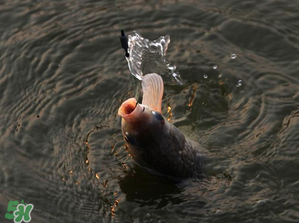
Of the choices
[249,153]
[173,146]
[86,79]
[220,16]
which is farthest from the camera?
[220,16]

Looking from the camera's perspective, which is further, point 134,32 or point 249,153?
point 134,32

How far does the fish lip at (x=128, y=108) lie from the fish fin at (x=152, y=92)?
16.7 inches

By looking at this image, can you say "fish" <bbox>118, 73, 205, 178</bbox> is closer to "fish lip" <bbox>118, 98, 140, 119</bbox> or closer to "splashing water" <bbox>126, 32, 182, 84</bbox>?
"fish lip" <bbox>118, 98, 140, 119</bbox>

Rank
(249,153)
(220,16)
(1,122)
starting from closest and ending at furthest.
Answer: (249,153) < (1,122) < (220,16)

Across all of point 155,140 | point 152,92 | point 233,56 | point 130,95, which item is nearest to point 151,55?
point 130,95

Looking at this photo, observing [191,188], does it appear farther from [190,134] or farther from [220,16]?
[220,16]

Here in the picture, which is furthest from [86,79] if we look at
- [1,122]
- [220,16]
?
[220,16]

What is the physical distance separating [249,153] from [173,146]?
41.2 inches

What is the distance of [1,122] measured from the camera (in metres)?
7.47

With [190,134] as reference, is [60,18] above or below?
above

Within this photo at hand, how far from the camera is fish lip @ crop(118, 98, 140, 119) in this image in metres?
5.85

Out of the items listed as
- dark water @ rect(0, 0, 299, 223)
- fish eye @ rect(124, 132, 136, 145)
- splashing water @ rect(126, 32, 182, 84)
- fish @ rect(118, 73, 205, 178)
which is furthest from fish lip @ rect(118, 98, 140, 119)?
splashing water @ rect(126, 32, 182, 84)

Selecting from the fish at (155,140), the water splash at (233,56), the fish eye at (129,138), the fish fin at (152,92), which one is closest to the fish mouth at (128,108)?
the fish at (155,140)

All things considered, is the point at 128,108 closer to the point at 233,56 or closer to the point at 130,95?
the point at 130,95
